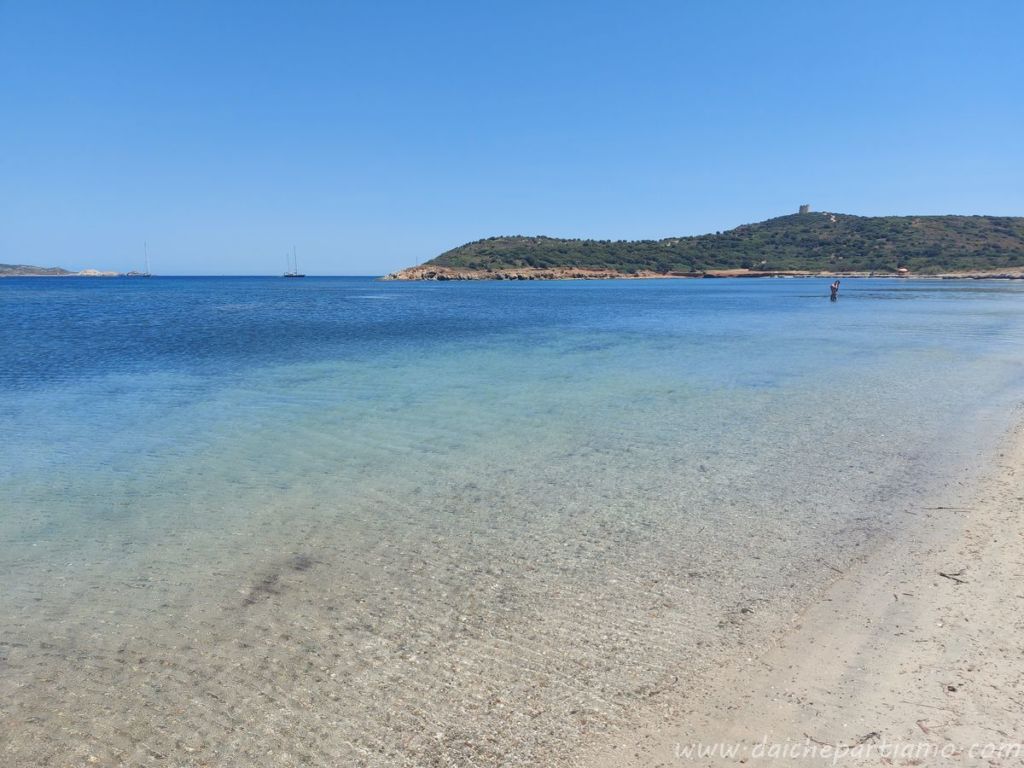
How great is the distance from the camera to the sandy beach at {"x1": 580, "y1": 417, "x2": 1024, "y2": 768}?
3498 millimetres

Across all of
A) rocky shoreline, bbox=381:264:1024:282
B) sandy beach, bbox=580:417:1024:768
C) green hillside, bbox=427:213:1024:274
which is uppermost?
green hillside, bbox=427:213:1024:274

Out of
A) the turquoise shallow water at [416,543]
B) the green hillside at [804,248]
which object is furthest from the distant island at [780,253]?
the turquoise shallow water at [416,543]

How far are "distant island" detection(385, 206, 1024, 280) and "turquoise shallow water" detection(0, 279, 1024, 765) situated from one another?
343 ft

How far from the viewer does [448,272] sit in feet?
420

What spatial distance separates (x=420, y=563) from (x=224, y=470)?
420 centimetres

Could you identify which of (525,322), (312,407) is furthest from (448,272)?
(312,407)

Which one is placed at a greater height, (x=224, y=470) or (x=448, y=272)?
(x=448, y=272)

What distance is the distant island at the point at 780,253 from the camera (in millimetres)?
105812

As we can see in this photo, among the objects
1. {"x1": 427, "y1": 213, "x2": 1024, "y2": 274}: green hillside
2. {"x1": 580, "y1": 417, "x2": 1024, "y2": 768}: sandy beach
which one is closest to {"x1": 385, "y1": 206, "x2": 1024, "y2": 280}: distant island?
{"x1": 427, "y1": 213, "x2": 1024, "y2": 274}: green hillside

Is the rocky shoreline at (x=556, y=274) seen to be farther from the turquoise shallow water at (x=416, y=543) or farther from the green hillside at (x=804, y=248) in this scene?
the turquoise shallow water at (x=416, y=543)

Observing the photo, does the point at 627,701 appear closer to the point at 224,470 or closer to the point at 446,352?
the point at 224,470

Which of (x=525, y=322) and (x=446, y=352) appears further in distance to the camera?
(x=525, y=322)

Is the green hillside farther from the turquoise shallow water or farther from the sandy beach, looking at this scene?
the sandy beach

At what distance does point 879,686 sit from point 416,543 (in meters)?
4.06
